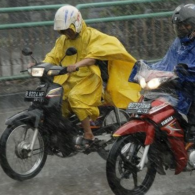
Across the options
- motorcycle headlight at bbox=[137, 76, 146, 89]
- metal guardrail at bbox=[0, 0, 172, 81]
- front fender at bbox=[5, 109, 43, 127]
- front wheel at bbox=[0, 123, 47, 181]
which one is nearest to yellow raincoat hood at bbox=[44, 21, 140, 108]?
front fender at bbox=[5, 109, 43, 127]

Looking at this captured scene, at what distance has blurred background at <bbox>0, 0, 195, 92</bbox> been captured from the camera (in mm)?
8977

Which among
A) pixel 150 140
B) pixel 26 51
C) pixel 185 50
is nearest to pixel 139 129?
pixel 150 140

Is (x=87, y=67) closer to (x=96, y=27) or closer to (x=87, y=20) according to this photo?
(x=87, y=20)

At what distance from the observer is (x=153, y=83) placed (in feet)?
16.2

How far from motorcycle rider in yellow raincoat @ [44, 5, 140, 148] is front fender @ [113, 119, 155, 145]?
100 centimetres

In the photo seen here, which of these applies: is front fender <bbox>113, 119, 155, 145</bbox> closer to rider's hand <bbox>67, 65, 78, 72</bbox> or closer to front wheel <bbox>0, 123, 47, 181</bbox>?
rider's hand <bbox>67, 65, 78, 72</bbox>

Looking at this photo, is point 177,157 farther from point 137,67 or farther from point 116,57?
point 116,57

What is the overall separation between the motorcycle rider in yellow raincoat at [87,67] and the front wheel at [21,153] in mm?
437

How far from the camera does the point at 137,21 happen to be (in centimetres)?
987

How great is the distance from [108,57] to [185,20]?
1152mm

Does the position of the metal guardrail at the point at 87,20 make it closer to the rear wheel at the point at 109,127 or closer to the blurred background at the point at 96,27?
the blurred background at the point at 96,27

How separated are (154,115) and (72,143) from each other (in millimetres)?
1191

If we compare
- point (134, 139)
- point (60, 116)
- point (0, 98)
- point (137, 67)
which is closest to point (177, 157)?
point (134, 139)

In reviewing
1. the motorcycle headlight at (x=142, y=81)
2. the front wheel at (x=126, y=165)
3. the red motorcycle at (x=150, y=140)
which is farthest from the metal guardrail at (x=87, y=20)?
the front wheel at (x=126, y=165)
